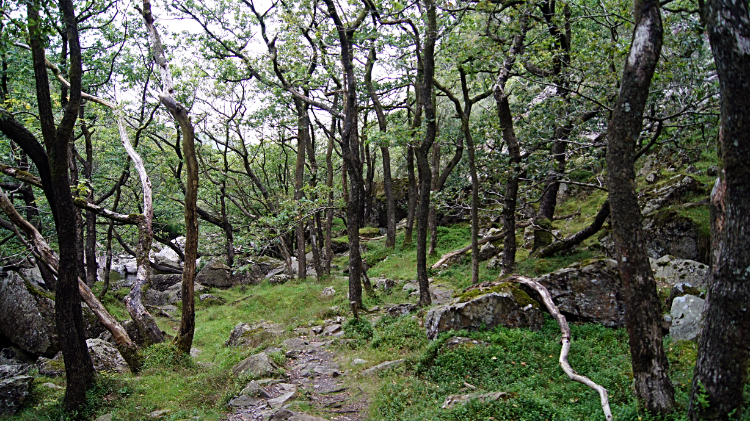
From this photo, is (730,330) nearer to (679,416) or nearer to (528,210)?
(679,416)

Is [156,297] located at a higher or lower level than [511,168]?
lower

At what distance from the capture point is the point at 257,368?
8.39m

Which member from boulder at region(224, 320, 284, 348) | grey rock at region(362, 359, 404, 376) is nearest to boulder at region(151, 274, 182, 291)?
boulder at region(224, 320, 284, 348)

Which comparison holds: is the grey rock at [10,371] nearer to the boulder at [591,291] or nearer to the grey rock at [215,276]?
the boulder at [591,291]

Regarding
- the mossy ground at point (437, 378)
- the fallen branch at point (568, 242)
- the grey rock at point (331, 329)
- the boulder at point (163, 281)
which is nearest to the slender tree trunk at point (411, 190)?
the fallen branch at point (568, 242)

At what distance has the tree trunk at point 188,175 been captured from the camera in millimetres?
9492

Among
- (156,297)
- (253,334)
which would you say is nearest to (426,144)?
(253,334)

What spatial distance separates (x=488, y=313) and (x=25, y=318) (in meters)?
11.3

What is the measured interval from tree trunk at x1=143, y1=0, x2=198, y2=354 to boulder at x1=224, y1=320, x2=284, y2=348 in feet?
6.60

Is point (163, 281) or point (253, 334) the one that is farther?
point (163, 281)

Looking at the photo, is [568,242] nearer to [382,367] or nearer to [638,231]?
[382,367]

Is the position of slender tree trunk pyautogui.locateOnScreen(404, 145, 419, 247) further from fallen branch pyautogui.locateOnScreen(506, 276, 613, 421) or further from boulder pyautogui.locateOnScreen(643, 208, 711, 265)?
fallen branch pyautogui.locateOnScreen(506, 276, 613, 421)

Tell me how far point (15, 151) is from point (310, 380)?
1279 cm

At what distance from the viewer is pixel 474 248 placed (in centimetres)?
1180
